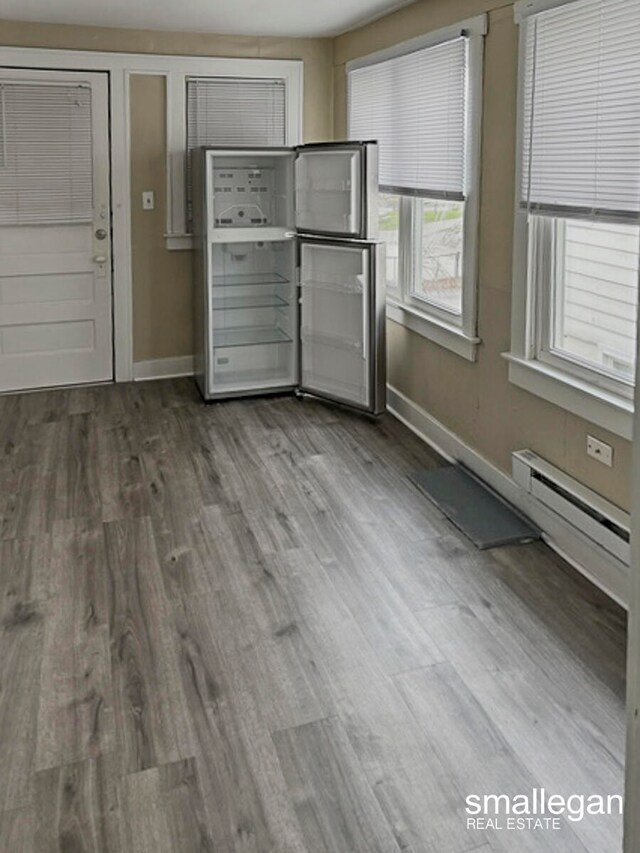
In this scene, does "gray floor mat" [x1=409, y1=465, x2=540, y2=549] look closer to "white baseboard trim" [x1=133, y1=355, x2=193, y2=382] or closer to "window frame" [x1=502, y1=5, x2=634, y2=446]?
"window frame" [x1=502, y1=5, x2=634, y2=446]

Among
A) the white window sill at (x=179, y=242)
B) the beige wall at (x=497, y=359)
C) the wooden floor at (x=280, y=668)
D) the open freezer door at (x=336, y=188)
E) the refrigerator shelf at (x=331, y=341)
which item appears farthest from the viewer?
the white window sill at (x=179, y=242)

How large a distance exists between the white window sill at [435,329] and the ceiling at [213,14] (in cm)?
164

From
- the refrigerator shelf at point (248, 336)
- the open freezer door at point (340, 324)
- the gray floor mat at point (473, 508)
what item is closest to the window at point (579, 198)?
the gray floor mat at point (473, 508)

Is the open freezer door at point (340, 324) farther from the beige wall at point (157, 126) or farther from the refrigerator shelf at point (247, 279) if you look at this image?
the beige wall at point (157, 126)

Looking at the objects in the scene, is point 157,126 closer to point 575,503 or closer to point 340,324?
point 340,324

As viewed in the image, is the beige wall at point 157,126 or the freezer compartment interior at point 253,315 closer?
the beige wall at point 157,126

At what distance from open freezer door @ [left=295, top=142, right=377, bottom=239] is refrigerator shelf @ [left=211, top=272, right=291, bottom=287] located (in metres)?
0.48

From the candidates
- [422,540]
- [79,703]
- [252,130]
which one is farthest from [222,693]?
[252,130]

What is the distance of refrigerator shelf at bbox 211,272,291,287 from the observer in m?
5.38

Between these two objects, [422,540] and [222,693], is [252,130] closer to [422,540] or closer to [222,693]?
[422,540]

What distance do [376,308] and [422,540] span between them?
1800 millimetres

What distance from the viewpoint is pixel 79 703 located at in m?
2.31

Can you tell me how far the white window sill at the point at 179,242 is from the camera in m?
Answer: 5.53

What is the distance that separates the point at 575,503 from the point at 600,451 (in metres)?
0.26
